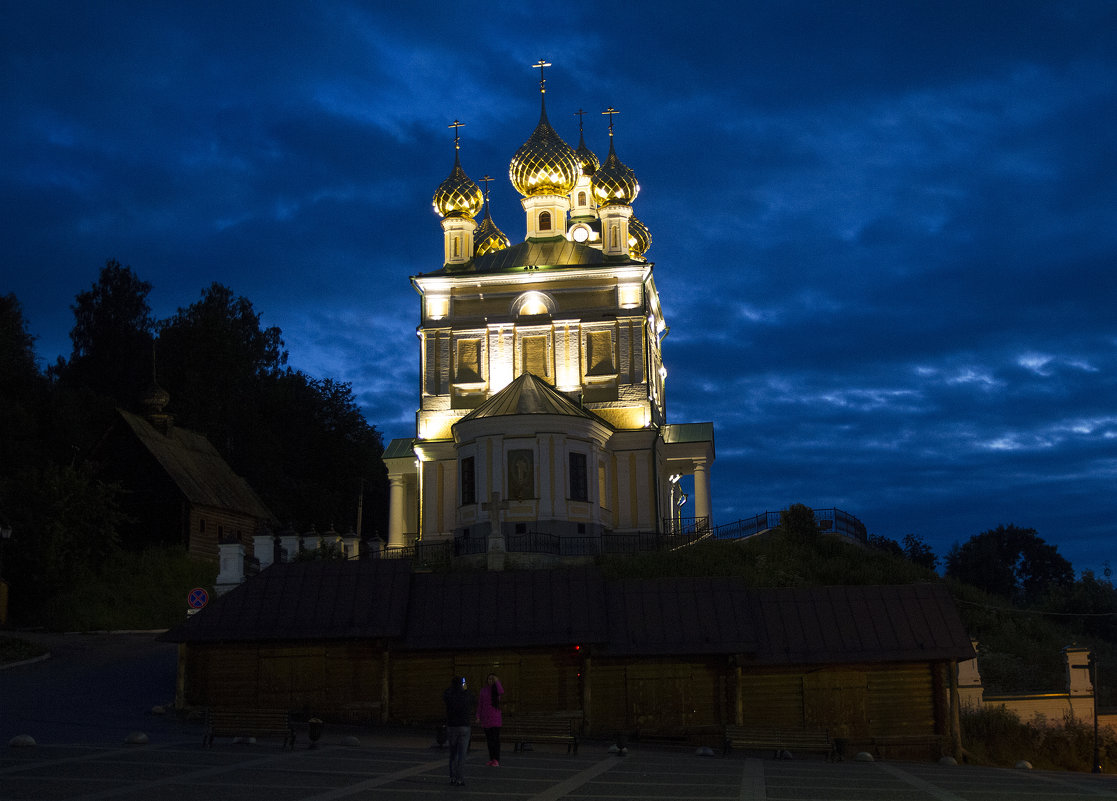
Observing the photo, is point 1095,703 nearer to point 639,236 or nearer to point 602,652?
point 602,652

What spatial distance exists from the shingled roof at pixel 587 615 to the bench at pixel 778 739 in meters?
1.97

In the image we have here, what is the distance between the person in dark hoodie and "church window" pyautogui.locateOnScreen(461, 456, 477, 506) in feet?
68.9

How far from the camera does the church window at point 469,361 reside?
41500mm

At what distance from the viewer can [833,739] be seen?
21906mm

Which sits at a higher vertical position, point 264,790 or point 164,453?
point 164,453

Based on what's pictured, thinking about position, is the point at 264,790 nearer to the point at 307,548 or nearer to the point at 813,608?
the point at 813,608

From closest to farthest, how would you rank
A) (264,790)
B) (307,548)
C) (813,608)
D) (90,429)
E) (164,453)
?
(264,790) → (813,608) → (307,548) → (164,453) → (90,429)

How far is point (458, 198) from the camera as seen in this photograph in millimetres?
44406

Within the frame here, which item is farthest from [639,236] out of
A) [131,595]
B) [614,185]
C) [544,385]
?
[131,595]

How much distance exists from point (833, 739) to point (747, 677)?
191 centimetres

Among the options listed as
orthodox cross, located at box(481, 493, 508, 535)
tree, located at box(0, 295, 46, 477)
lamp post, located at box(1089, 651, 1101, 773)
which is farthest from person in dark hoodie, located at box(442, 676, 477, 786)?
tree, located at box(0, 295, 46, 477)

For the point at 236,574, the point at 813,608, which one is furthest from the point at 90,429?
the point at 813,608

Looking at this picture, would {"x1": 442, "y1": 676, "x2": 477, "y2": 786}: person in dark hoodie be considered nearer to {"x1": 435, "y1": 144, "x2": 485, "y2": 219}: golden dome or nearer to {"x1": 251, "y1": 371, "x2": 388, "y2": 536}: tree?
{"x1": 435, "y1": 144, "x2": 485, "y2": 219}: golden dome

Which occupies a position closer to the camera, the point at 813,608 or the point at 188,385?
the point at 813,608
